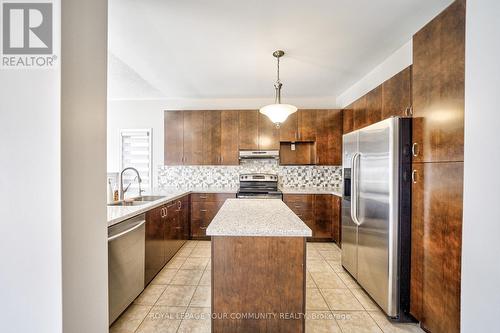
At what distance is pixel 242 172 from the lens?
4.17 meters

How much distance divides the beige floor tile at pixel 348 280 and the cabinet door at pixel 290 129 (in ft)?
7.33

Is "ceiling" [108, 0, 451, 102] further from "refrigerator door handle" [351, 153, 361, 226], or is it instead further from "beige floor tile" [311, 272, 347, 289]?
"beige floor tile" [311, 272, 347, 289]

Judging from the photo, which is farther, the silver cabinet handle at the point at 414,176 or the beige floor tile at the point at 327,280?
the beige floor tile at the point at 327,280

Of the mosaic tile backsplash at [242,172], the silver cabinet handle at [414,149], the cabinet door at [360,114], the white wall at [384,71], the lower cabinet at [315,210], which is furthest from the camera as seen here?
the mosaic tile backsplash at [242,172]

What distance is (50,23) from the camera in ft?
2.99

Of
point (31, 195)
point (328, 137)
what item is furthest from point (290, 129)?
point (31, 195)

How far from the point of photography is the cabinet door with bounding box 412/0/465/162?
4.55 ft

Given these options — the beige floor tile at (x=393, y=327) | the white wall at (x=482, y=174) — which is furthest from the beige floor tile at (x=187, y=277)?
the white wall at (x=482, y=174)

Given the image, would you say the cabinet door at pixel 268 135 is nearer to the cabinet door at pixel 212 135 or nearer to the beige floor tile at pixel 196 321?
the cabinet door at pixel 212 135

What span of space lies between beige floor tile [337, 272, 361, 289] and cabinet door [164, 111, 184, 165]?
3.09 metres

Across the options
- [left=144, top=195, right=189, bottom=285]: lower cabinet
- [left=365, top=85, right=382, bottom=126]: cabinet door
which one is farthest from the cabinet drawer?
[left=365, top=85, right=382, bottom=126]: cabinet door

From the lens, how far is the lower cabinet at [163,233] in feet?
7.39

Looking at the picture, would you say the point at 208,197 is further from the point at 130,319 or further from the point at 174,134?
the point at 130,319

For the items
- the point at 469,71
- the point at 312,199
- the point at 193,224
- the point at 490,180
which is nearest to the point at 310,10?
the point at 469,71
